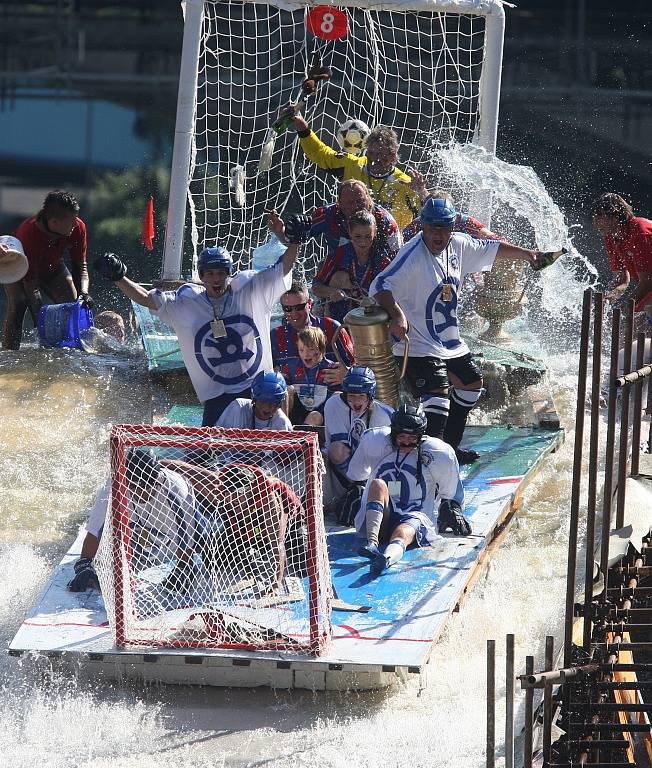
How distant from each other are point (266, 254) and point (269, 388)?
4100 millimetres

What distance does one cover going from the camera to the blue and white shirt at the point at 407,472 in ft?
23.6

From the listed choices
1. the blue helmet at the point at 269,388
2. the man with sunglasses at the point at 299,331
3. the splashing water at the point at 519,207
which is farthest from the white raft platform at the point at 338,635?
the splashing water at the point at 519,207

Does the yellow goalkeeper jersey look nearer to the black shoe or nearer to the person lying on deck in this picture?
the black shoe

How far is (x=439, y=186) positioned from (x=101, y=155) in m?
14.1

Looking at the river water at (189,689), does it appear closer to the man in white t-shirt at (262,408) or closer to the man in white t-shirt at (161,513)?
the man in white t-shirt at (161,513)

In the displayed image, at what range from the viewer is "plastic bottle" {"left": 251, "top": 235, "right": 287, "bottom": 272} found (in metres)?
10.8

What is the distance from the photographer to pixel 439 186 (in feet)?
36.8

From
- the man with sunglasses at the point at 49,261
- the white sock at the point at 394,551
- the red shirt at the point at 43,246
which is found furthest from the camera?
the red shirt at the point at 43,246

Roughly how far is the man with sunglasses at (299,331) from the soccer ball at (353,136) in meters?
1.93

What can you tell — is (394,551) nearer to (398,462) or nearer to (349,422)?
(398,462)

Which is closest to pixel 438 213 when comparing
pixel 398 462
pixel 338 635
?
pixel 398 462

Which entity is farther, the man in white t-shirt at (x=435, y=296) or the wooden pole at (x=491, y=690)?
the man in white t-shirt at (x=435, y=296)

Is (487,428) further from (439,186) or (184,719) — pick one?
(184,719)

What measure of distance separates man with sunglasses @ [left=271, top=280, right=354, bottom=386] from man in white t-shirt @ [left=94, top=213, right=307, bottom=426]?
0.31 metres
